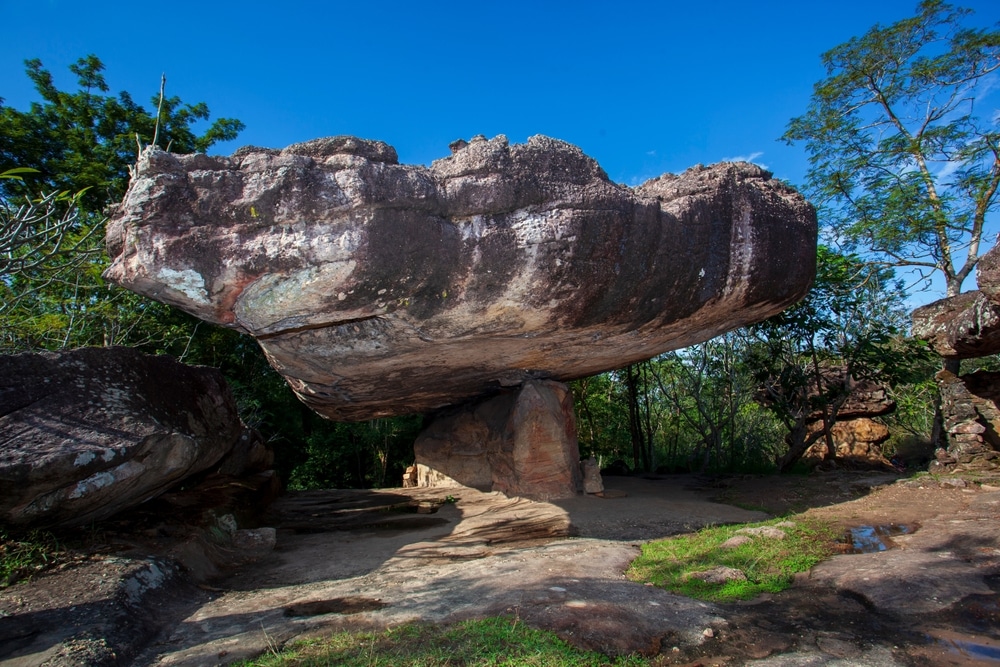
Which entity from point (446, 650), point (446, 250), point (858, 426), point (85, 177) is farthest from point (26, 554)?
point (858, 426)

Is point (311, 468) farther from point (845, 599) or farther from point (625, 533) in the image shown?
point (845, 599)

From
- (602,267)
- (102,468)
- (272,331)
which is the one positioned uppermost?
(602,267)

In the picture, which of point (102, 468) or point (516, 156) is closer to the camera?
point (102, 468)

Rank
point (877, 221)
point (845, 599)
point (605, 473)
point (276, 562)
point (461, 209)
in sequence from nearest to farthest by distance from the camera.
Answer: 1. point (845, 599)
2. point (461, 209)
3. point (276, 562)
4. point (877, 221)
5. point (605, 473)

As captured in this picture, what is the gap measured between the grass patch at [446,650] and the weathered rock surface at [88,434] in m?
2.89

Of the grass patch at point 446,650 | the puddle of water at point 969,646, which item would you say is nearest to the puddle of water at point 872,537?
the puddle of water at point 969,646

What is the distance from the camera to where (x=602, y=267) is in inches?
256

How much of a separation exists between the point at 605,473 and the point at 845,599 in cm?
971

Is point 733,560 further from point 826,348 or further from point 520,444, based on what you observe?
point 826,348

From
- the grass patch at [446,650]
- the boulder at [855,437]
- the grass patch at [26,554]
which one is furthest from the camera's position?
the boulder at [855,437]

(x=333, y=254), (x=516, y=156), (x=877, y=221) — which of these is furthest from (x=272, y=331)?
(x=877, y=221)

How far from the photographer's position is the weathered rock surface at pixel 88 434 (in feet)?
16.4

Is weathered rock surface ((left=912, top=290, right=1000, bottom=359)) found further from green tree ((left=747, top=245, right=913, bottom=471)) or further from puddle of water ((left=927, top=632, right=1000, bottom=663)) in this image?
puddle of water ((left=927, top=632, right=1000, bottom=663))

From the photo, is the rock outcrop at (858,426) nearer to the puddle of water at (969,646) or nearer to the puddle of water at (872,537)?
the puddle of water at (872,537)
